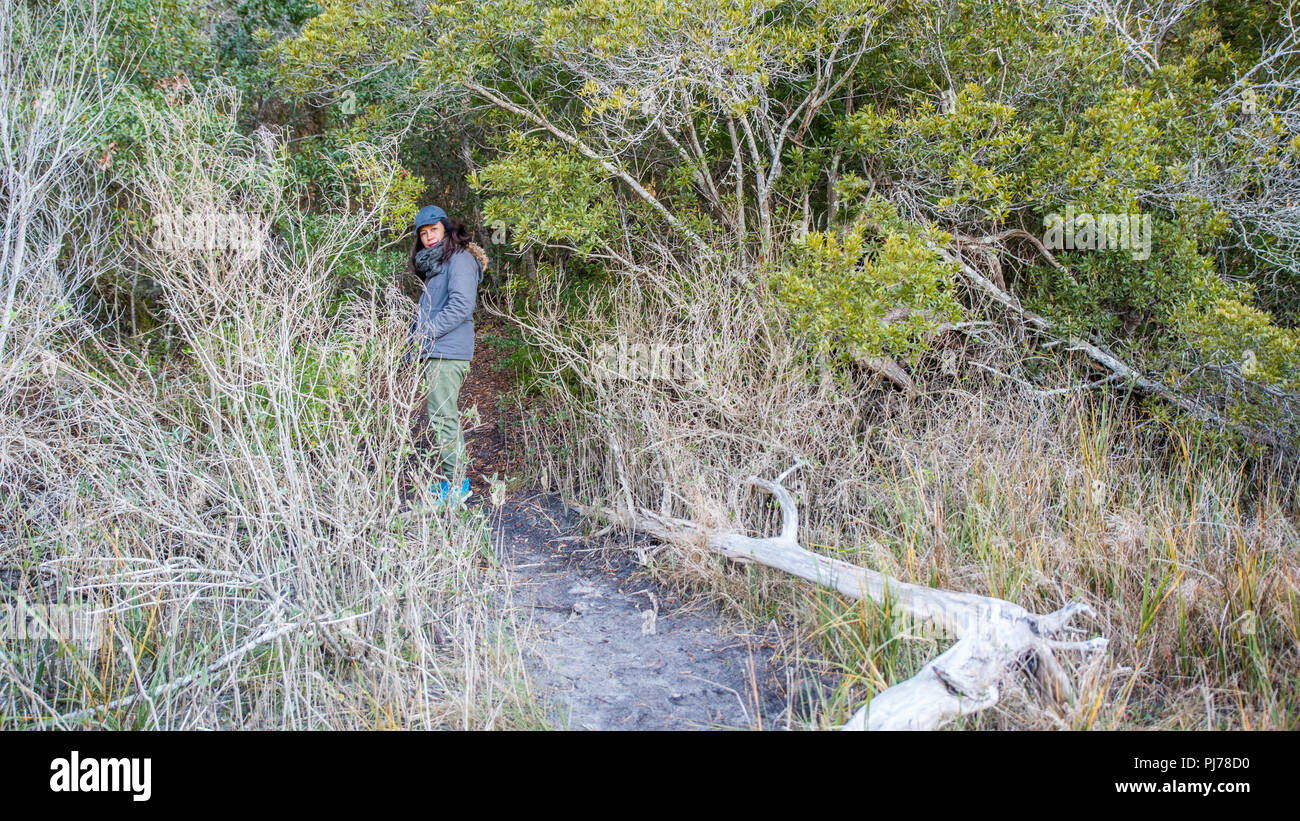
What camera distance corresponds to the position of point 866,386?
5691mm

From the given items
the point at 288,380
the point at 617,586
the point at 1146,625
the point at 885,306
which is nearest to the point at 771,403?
the point at 885,306

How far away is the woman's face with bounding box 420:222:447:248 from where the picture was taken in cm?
498

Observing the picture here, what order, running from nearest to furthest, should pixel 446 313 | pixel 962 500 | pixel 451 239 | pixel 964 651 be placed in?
pixel 964 651, pixel 962 500, pixel 446 313, pixel 451 239

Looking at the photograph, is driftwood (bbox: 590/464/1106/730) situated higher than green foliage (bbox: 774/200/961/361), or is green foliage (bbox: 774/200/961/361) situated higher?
green foliage (bbox: 774/200/961/361)

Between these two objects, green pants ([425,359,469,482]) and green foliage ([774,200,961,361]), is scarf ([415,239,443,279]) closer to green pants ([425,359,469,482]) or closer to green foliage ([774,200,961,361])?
green pants ([425,359,469,482])

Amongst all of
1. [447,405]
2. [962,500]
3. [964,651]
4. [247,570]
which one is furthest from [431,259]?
[964,651]

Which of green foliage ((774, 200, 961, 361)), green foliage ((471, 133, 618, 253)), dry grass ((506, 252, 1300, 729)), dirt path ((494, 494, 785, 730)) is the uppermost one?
green foliage ((471, 133, 618, 253))

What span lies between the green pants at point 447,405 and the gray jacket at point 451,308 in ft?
0.20

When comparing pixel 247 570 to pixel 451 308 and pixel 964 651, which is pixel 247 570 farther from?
pixel 964 651

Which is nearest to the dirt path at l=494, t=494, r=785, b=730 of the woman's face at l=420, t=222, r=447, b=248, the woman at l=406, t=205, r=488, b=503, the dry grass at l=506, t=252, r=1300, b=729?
the dry grass at l=506, t=252, r=1300, b=729

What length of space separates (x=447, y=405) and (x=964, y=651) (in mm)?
3175

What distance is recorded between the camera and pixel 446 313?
480cm

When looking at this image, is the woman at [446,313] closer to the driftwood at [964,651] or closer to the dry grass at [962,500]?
the dry grass at [962,500]

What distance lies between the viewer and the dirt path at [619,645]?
3268 millimetres
